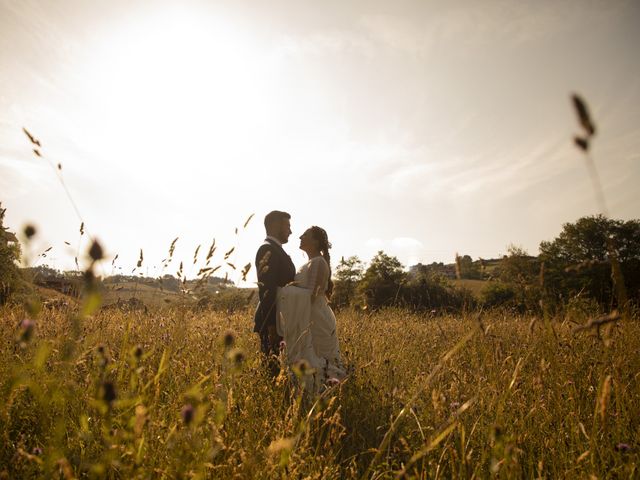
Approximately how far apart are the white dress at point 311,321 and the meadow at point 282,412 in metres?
0.37

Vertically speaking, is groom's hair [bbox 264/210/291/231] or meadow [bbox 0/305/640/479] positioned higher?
groom's hair [bbox 264/210/291/231]

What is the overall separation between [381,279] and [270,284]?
2240cm

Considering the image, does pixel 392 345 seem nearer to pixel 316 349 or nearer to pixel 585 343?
pixel 316 349

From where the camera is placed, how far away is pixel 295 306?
385 cm

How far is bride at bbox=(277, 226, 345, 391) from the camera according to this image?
3.74m

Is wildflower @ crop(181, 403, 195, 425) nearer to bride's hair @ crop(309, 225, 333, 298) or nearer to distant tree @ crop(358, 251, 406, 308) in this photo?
bride's hair @ crop(309, 225, 333, 298)

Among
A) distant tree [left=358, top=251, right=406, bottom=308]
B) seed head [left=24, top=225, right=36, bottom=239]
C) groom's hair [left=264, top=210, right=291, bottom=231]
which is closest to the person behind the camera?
seed head [left=24, top=225, right=36, bottom=239]

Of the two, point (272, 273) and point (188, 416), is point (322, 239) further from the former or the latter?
point (188, 416)

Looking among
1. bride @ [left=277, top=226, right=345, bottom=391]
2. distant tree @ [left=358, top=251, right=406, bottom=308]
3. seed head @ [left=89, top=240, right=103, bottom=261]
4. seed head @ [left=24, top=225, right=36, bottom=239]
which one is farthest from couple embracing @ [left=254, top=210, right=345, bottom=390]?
distant tree @ [left=358, top=251, right=406, bottom=308]

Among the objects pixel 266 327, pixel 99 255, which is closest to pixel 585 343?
pixel 266 327

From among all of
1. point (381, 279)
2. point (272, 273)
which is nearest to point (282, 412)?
point (272, 273)

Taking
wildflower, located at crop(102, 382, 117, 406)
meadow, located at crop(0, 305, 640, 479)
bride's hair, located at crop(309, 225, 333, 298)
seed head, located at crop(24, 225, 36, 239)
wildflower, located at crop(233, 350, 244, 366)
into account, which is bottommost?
meadow, located at crop(0, 305, 640, 479)

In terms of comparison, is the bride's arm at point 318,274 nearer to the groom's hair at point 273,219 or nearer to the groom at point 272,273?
the groom at point 272,273

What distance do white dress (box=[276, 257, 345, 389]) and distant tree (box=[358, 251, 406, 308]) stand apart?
1956 centimetres
